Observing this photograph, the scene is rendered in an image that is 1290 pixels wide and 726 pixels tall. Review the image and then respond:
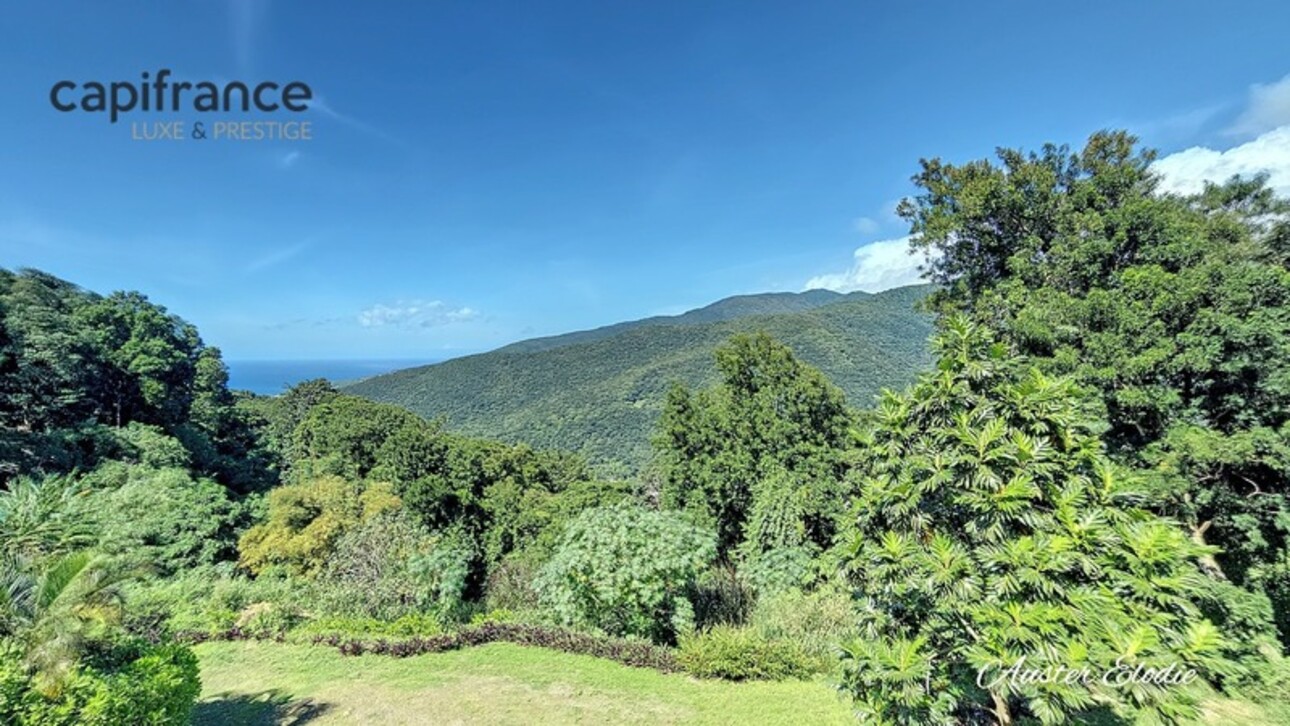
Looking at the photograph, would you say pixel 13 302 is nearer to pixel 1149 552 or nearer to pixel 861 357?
pixel 1149 552

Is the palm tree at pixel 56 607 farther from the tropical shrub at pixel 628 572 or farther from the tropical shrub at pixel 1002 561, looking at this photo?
the tropical shrub at pixel 1002 561

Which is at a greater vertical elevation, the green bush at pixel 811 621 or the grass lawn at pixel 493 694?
the grass lawn at pixel 493 694

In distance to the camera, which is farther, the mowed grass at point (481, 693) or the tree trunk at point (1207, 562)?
the tree trunk at point (1207, 562)

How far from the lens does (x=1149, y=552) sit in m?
3.01

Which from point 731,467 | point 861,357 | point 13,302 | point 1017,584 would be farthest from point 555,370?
point 1017,584

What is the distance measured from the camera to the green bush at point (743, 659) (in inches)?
283

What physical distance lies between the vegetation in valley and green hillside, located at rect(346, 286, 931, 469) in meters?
25.1

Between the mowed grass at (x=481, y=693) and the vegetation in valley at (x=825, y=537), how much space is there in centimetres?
6

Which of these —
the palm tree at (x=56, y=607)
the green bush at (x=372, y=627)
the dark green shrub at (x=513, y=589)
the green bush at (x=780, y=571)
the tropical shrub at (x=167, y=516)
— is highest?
the palm tree at (x=56, y=607)

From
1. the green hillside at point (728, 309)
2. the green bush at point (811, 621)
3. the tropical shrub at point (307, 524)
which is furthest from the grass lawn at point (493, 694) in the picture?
the green hillside at point (728, 309)

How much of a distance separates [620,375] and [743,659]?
62681 mm

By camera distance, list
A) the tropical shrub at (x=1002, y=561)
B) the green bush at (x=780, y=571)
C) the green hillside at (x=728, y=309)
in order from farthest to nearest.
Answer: the green hillside at (x=728, y=309) → the green bush at (x=780, y=571) → the tropical shrub at (x=1002, y=561)

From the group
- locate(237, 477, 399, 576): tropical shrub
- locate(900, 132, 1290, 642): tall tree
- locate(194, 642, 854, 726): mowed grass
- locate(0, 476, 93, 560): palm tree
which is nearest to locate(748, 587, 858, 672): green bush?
locate(194, 642, 854, 726): mowed grass

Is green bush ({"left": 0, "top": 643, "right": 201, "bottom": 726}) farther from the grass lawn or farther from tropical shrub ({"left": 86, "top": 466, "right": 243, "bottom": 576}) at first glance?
tropical shrub ({"left": 86, "top": 466, "right": 243, "bottom": 576})
